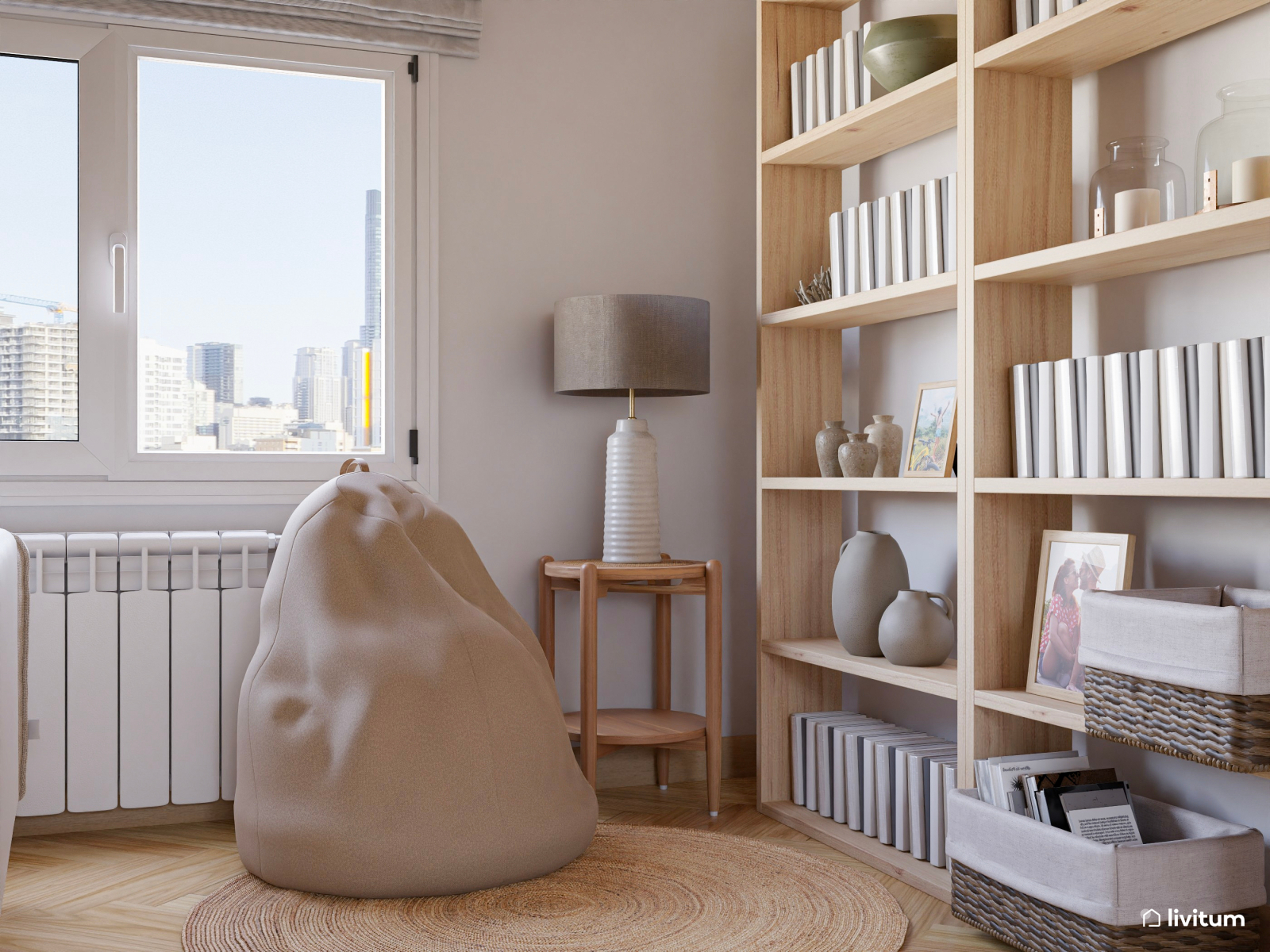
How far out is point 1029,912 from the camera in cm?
192

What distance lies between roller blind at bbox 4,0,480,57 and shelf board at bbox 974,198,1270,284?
167 centimetres

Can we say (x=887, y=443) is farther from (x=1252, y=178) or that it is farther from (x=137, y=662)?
(x=137, y=662)

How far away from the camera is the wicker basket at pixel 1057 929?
1.76 m

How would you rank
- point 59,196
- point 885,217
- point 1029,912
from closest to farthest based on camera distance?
point 1029,912
point 885,217
point 59,196

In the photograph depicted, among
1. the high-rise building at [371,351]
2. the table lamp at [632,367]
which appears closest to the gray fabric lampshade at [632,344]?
the table lamp at [632,367]

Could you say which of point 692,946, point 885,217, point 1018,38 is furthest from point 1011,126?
point 692,946

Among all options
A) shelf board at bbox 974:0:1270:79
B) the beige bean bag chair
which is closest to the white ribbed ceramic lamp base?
the beige bean bag chair

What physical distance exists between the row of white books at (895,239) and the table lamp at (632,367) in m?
0.39

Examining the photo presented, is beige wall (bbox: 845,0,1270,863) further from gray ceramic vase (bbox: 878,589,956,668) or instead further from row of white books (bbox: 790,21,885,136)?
row of white books (bbox: 790,21,885,136)

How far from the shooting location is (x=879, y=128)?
273 cm

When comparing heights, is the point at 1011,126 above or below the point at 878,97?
below

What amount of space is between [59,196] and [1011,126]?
7.54 ft

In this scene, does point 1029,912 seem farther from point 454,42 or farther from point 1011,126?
point 454,42

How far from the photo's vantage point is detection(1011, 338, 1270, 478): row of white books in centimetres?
180
